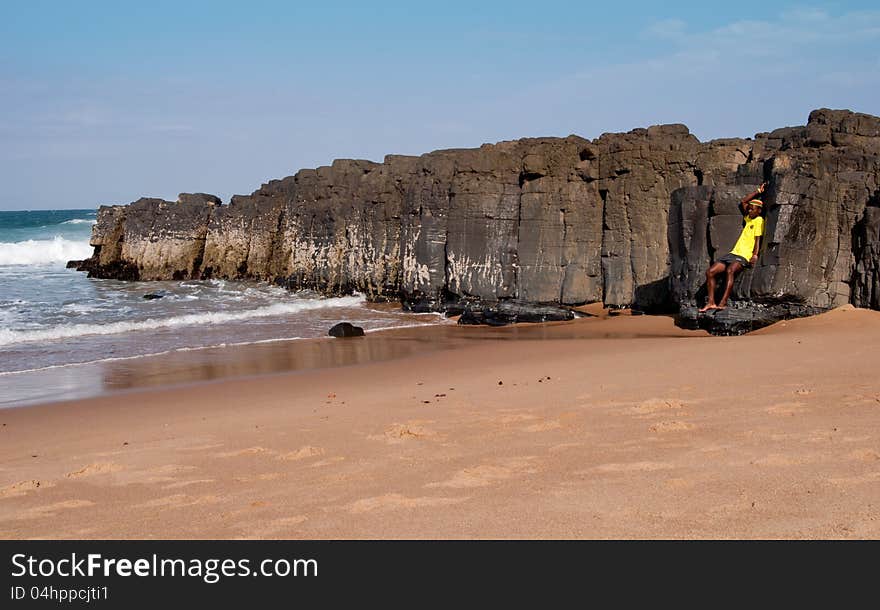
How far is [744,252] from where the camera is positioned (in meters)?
12.7

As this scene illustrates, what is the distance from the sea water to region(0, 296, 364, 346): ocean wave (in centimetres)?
2

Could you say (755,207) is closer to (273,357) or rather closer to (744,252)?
(744,252)

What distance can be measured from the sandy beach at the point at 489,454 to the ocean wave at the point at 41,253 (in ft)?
142

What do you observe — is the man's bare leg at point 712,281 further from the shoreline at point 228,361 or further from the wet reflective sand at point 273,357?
the shoreline at point 228,361

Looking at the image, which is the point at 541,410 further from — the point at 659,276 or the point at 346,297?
the point at 346,297

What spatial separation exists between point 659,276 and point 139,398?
10.9 m

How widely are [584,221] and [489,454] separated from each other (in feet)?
42.9

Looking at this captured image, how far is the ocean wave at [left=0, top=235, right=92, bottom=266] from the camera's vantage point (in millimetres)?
47875

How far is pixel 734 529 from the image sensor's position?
358cm

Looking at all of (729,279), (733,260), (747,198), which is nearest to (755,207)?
(747,198)

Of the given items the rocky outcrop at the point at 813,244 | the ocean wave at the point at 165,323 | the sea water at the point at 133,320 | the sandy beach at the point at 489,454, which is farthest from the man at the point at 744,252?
the ocean wave at the point at 165,323

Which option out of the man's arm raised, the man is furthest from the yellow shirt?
the man's arm raised

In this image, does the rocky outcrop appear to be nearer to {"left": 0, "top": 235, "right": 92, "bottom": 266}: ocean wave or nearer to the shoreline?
the shoreline

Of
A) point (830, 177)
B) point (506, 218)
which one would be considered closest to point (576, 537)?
point (830, 177)
